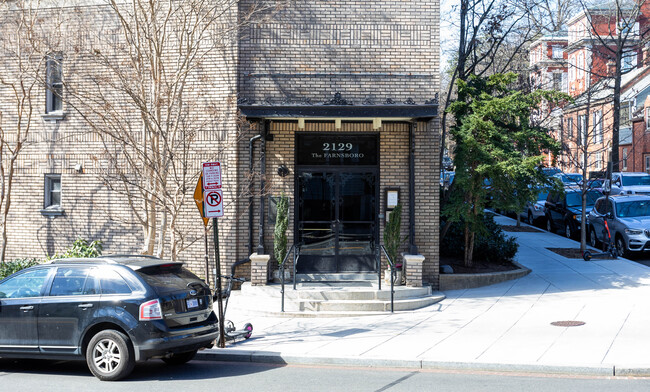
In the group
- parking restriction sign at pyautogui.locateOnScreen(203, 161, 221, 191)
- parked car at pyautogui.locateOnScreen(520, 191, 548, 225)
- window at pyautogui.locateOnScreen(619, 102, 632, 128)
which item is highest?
window at pyautogui.locateOnScreen(619, 102, 632, 128)

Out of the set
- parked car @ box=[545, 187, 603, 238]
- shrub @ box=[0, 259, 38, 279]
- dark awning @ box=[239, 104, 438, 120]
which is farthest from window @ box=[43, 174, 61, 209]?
parked car @ box=[545, 187, 603, 238]

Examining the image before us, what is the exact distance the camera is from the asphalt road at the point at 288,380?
26.9 feet

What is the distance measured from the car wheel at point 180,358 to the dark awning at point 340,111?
584 centimetres

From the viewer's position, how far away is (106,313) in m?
8.85

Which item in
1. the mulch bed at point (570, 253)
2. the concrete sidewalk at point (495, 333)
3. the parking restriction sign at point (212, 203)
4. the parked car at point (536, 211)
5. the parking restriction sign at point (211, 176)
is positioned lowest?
the concrete sidewalk at point (495, 333)

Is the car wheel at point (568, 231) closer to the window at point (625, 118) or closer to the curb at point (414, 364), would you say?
→ the curb at point (414, 364)

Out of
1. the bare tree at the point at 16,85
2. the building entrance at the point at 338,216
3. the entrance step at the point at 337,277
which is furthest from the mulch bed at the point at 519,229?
the bare tree at the point at 16,85

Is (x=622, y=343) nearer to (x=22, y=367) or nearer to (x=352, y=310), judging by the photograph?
(x=352, y=310)

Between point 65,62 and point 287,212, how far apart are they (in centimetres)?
634

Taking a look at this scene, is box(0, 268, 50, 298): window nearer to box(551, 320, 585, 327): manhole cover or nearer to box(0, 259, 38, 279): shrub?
box(0, 259, 38, 279): shrub

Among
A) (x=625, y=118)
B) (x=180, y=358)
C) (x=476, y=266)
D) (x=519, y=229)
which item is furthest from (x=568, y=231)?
(x=625, y=118)

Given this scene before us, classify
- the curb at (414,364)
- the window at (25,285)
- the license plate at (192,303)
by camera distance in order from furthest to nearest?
the window at (25,285) < the license plate at (192,303) < the curb at (414,364)

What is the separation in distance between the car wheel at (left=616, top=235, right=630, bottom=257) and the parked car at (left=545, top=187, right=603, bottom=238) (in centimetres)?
313

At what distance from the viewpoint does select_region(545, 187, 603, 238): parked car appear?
2325cm
